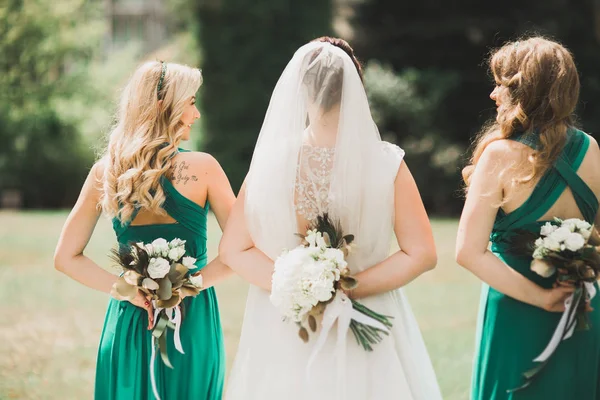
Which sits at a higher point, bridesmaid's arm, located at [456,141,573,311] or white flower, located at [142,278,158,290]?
bridesmaid's arm, located at [456,141,573,311]

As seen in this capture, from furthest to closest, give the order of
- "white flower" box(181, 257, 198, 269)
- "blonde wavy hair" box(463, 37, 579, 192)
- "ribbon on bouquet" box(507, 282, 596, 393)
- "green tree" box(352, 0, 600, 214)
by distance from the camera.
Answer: "green tree" box(352, 0, 600, 214) < "white flower" box(181, 257, 198, 269) < "blonde wavy hair" box(463, 37, 579, 192) < "ribbon on bouquet" box(507, 282, 596, 393)

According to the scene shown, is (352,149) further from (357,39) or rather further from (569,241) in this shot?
(357,39)

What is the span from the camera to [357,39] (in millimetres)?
27703

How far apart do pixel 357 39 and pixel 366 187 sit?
80.8ft

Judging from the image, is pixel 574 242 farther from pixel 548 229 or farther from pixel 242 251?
pixel 242 251

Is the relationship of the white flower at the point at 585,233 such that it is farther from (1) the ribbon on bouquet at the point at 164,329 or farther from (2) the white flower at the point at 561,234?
(1) the ribbon on bouquet at the point at 164,329

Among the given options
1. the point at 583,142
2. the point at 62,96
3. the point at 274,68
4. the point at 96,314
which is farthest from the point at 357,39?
the point at 583,142

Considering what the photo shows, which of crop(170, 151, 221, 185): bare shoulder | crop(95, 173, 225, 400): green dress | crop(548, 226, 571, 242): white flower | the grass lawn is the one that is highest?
crop(170, 151, 221, 185): bare shoulder

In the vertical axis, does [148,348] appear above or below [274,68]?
below

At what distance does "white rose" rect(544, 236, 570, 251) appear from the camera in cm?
366

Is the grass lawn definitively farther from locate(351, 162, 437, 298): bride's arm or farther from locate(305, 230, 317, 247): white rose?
locate(305, 230, 317, 247): white rose

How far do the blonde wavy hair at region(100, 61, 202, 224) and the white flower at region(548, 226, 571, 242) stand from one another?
1.99 meters

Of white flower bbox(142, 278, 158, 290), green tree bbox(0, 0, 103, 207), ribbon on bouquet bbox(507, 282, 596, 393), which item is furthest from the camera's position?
green tree bbox(0, 0, 103, 207)

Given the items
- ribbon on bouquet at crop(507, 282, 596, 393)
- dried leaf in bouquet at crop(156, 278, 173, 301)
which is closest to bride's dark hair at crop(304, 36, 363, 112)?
dried leaf in bouquet at crop(156, 278, 173, 301)
